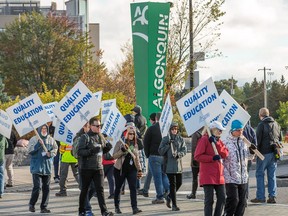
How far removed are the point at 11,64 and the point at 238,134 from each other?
48.5 meters

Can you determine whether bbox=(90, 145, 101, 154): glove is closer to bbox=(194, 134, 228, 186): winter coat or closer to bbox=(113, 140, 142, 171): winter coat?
bbox=(113, 140, 142, 171): winter coat

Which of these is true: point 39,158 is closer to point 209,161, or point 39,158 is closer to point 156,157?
point 156,157

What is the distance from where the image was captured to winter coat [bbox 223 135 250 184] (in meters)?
11.7

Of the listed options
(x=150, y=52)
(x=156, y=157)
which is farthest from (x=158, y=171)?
(x=150, y=52)

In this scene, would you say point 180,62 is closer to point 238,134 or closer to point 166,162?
point 166,162

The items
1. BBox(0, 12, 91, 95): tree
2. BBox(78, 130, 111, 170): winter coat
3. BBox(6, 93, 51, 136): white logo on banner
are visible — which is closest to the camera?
BBox(78, 130, 111, 170): winter coat

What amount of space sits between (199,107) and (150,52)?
36.1ft

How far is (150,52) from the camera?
23.6 metres

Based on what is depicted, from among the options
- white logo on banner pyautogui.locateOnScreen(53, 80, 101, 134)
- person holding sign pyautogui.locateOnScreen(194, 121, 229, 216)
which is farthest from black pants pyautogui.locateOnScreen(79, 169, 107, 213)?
person holding sign pyautogui.locateOnScreen(194, 121, 229, 216)

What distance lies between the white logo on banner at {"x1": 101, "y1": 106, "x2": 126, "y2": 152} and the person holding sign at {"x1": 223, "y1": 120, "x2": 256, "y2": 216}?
3.03m

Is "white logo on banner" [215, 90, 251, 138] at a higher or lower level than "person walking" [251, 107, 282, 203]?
higher

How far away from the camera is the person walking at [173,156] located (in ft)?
46.1

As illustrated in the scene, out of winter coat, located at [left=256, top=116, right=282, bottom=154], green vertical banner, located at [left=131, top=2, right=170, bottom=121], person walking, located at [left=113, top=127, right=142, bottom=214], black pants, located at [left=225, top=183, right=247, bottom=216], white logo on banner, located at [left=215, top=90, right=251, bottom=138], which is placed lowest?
black pants, located at [left=225, top=183, right=247, bottom=216]

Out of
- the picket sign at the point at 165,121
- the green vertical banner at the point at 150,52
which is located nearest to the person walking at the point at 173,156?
the picket sign at the point at 165,121
